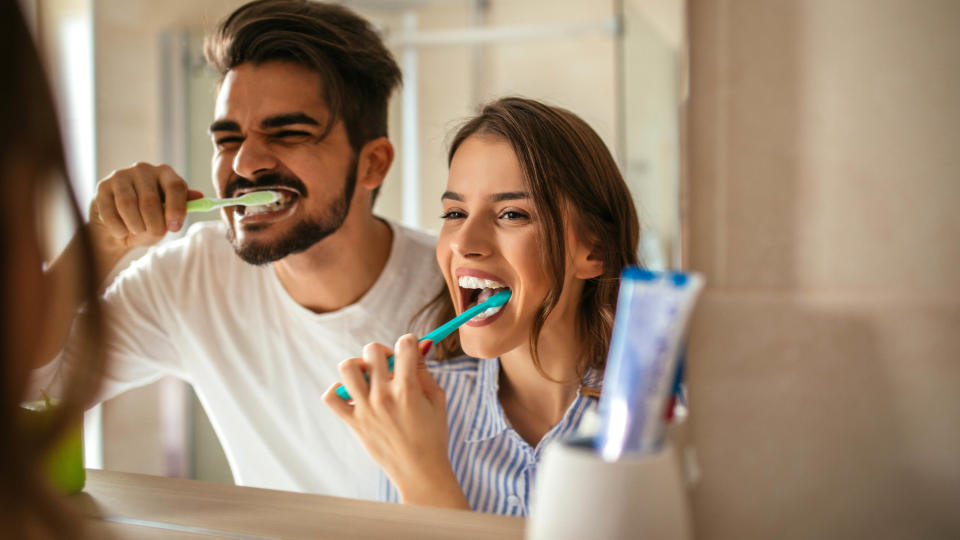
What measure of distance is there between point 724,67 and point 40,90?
0.43 meters

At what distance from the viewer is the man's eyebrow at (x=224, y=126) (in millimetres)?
614

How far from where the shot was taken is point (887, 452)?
45cm

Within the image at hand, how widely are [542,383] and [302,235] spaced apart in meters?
0.25

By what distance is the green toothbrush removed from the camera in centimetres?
61

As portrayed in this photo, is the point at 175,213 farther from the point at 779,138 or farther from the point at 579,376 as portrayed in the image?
the point at 779,138

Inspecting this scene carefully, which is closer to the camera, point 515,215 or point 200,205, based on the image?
point 515,215

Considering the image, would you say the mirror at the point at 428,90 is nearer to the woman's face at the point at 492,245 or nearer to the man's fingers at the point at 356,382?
the woman's face at the point at 492,245

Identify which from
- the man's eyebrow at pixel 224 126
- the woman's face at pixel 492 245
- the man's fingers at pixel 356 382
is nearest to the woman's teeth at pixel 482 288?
the woman's face at pixel 492 245

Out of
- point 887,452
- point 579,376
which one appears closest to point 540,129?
point 579,376

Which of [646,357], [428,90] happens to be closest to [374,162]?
[428,90]

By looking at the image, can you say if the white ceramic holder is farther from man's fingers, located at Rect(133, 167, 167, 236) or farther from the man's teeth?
man's fingers, located at Rect(133, 167, 167, 236)

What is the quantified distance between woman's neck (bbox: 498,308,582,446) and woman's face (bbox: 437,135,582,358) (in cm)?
1

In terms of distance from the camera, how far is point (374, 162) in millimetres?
595

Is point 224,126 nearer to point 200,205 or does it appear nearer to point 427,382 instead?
point 200,205
